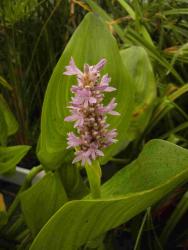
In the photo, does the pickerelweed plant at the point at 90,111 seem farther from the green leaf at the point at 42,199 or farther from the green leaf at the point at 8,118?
the green leaf at the point at 8,118

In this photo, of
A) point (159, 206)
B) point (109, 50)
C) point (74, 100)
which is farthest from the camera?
point (159, 206)

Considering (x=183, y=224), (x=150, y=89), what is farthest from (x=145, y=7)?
(x=183, y=224)

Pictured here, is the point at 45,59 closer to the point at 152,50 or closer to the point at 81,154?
the point at 152,50

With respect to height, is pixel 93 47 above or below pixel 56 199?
above

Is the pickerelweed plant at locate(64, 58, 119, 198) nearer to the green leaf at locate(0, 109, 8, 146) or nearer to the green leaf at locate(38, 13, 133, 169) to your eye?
the green leaf at locate(38, 13, 133, 169)

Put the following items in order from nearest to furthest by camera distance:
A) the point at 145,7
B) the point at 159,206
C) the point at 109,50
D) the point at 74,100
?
the point at 74,100 < the point at 109,50 < the point at 159,206 < the point at 145,7

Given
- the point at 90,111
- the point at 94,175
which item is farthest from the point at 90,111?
the point at 94,175

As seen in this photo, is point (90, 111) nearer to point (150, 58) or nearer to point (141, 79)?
point (141, 79)

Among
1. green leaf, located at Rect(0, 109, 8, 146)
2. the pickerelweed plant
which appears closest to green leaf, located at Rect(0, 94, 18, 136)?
green leaf, located at Rect(0, 109, 8, 146)
